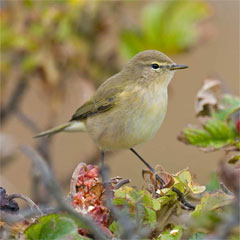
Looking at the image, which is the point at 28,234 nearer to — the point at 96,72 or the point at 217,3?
the point at 96,72

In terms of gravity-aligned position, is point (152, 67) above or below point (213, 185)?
above

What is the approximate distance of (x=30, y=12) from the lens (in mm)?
3723

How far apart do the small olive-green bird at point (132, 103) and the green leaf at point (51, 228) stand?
207 cm

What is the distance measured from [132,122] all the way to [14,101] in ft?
3.60

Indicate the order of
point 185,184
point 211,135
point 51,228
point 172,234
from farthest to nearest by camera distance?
point 211,135 < point 185,184 < point 172,234 < point 51,228

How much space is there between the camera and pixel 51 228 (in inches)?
47.5

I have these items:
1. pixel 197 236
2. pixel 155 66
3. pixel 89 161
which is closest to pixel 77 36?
pixel 155 66

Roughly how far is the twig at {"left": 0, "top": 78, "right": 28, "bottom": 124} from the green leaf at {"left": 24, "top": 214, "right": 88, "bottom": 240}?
2746 millimetres

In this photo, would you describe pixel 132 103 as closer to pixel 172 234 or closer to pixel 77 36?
pixel 77 36

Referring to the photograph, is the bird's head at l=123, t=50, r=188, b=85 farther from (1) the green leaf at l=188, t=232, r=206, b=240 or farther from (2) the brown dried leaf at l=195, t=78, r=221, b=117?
(1) the green leaf at l=188, t=232, r=206, b=240

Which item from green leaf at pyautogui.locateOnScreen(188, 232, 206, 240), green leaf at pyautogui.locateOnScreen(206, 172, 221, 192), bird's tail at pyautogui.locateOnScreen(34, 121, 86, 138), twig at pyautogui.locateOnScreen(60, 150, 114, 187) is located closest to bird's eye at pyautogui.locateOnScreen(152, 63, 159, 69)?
bird's tail at pyautogui.locateOnScreen(34, 121, 86, 138)

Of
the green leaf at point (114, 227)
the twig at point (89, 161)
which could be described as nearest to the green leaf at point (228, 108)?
the green leaf at point (114, 227)

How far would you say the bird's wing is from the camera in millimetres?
3529

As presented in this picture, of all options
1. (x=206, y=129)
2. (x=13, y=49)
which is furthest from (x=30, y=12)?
(x=206, y=129)
